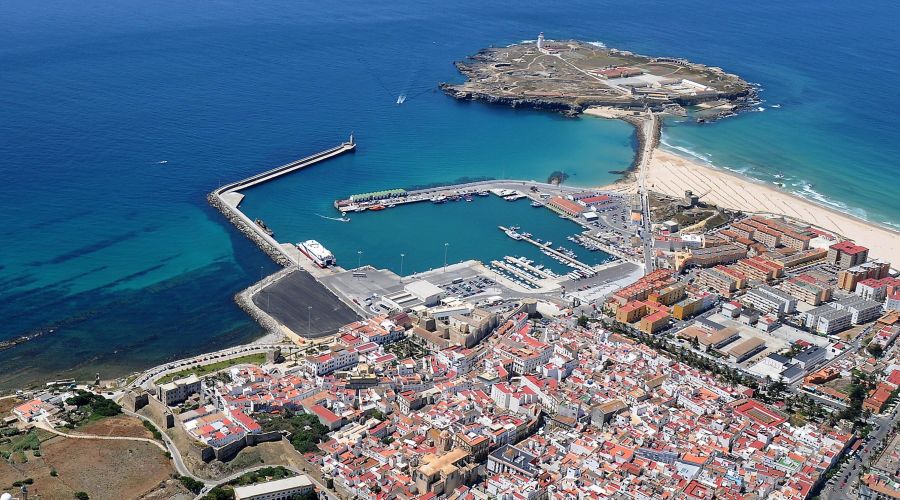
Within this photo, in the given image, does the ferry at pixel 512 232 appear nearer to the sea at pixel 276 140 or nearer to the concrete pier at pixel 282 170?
the sea at pixel 276 140

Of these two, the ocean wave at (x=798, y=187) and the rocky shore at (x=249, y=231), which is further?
the ocean wave at (x=798, y=187)

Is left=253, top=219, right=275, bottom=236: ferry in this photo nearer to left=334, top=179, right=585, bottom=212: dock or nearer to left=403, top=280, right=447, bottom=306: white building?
left=334, top=179, right=585, bottom=212: dock

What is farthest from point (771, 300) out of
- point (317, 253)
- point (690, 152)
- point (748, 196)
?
point (690, 152)

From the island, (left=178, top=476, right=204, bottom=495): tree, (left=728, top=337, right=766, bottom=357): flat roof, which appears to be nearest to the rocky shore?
(left=178, top=476, right=204, bottom=495): tree

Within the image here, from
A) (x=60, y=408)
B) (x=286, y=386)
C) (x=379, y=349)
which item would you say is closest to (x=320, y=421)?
(x=286, y=386)

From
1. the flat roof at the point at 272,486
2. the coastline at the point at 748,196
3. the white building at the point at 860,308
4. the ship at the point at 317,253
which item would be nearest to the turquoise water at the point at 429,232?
the ship at the point at 317,253

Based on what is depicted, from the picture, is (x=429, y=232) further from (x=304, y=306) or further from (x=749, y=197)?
(x=749, y=197)

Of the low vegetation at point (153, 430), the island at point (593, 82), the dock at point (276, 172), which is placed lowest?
the low vegetation at point (153, 430)
